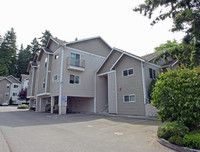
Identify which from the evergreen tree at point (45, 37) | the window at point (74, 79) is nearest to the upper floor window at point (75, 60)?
the window at point (74, 79)

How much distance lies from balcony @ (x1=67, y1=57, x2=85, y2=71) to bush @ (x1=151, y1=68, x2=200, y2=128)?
13338 mm

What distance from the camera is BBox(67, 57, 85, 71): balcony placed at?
739 inches

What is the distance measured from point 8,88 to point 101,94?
136 ft

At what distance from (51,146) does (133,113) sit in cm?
Answer: 1118

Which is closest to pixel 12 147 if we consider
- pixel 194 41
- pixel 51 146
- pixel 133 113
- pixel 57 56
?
pixel 51 146

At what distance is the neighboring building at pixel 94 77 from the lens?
51.0ft

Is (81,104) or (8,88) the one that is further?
(8,88)

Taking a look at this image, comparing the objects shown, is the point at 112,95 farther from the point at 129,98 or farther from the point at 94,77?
the point at 94,77

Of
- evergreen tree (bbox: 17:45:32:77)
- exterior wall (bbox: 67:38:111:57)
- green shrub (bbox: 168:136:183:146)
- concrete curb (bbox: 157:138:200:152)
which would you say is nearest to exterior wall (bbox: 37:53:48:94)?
exterior wall (bbox: 67:38:111:57)

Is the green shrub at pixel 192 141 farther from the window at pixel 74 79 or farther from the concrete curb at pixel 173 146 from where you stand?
the window at pixel 74 79

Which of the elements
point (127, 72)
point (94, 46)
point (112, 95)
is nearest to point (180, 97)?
point (127, 72)

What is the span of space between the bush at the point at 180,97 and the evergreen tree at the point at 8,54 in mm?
56581

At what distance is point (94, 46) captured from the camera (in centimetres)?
2266

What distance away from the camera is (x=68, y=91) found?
18.4 metres
